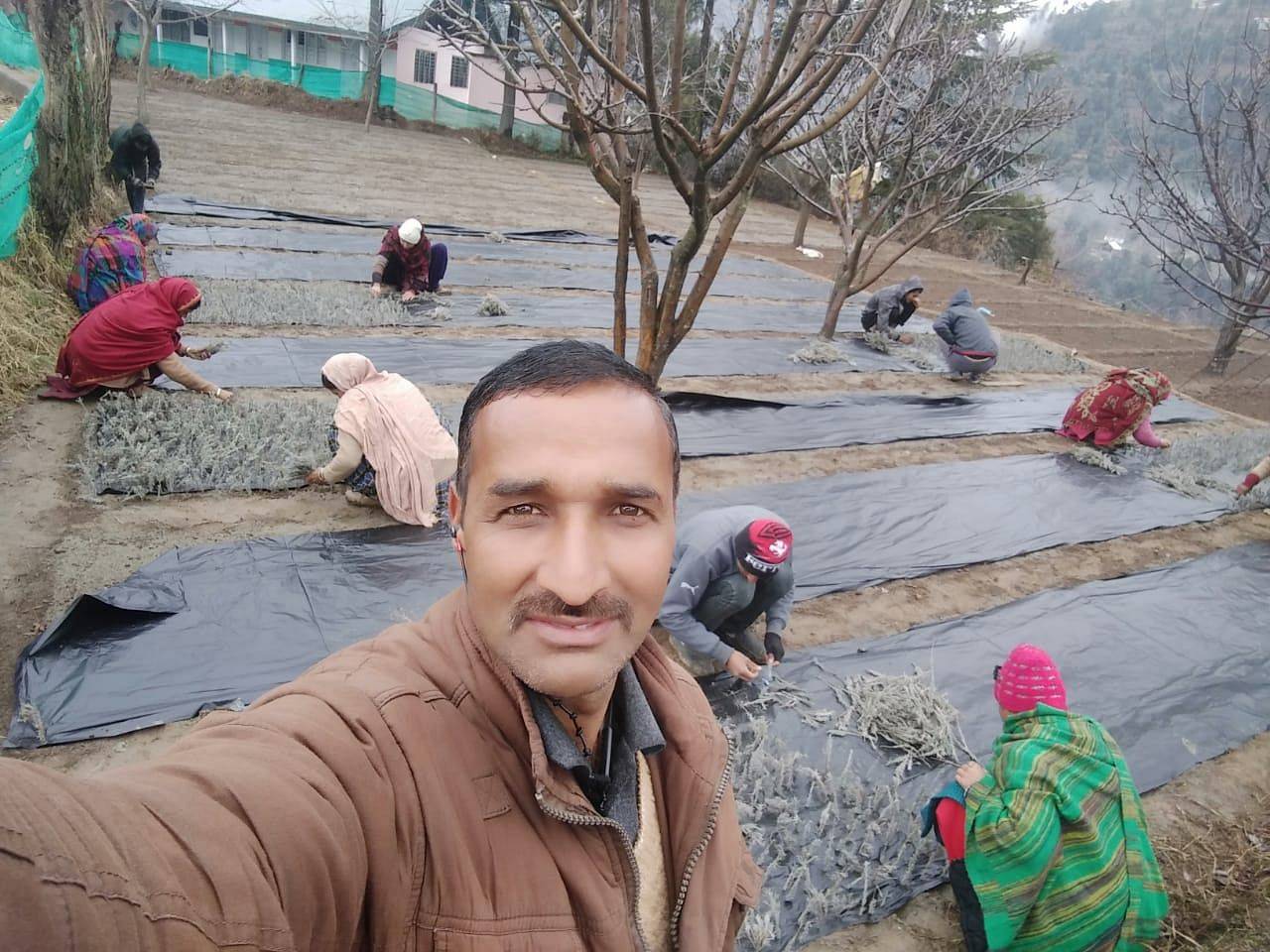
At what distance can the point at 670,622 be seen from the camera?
130 inches

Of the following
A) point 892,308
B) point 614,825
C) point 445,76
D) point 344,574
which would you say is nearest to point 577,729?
point 614,825

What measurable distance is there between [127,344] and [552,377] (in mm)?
4963

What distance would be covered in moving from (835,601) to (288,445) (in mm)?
3424

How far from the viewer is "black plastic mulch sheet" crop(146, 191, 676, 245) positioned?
995 cm

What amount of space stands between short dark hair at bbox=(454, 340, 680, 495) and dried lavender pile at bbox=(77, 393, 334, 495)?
376 cm

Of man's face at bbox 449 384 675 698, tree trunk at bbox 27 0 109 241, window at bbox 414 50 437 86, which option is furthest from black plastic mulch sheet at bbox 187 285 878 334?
window at bbox 414 50 437 86

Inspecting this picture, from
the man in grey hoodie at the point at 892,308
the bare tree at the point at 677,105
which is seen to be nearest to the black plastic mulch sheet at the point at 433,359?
the man in grey hoodie at the point at 892,308

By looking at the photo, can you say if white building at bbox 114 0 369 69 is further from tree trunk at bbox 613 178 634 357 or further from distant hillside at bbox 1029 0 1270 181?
distant hillside at bbox 1029 0 1270 181

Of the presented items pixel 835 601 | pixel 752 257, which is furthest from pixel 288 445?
pixel 752 257

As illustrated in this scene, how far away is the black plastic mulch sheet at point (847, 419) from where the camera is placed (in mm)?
6035

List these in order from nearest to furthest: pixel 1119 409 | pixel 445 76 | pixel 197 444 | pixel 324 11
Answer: pixel 197 444
pixel 1119 409
pixel 324 11
pixel 445 76

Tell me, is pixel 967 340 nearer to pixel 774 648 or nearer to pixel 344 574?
pixel 774 648

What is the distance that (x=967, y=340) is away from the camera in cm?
803

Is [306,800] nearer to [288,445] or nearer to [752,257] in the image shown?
[288,445]
